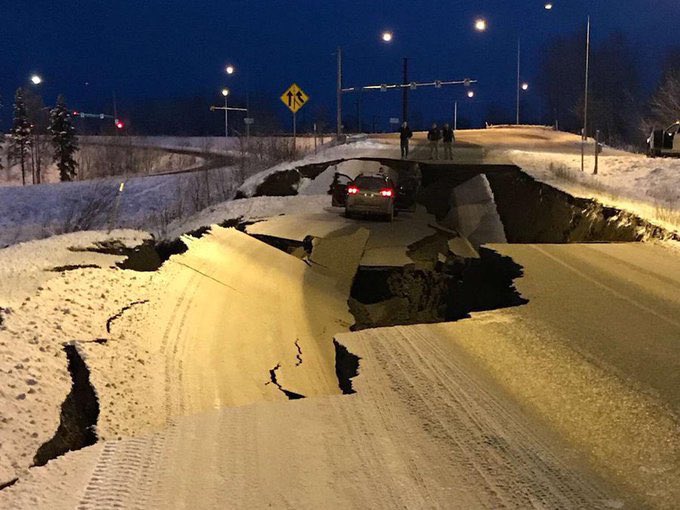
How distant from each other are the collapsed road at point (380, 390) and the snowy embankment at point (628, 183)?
181 inches

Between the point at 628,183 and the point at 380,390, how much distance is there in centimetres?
2179

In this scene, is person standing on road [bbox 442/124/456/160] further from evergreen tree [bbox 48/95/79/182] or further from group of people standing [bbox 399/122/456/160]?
evergreen tree [bbox 48/95/79/182]

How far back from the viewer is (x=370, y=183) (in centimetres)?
2217

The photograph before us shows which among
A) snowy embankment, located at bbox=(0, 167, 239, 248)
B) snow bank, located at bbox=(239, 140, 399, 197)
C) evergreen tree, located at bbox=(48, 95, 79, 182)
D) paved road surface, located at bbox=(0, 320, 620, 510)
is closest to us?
paved road surface, located at bbox=(0, 320, 620, 510)

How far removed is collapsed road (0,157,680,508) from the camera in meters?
4.29

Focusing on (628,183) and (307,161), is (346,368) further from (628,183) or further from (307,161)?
(307,161)

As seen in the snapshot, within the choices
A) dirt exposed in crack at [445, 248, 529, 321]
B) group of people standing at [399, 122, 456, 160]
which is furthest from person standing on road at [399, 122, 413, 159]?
dirt exposed in crack at [445, 248, 529, 321]

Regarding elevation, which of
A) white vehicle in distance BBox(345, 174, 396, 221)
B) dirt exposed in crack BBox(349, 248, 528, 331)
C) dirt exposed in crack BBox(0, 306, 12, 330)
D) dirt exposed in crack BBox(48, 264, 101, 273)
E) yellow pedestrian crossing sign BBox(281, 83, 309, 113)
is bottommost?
dirt exposed in crack BBox(349, 248, 528, 331)

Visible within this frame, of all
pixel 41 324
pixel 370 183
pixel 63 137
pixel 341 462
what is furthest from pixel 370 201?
pixel 63 137

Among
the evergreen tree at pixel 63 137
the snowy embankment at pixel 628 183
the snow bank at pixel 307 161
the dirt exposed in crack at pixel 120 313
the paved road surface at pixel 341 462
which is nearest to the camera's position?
the paved road surface at pixel 341 462

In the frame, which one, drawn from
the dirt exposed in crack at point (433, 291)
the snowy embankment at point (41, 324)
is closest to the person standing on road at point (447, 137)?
the dirt exposed in crack at point (433, 291)

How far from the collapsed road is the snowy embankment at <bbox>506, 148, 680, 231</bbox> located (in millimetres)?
4607

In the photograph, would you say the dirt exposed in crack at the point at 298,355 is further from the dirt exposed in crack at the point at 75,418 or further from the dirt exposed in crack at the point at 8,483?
the dirt exposed in crack at the point at 8,483

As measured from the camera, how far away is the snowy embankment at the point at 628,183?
17797mm
